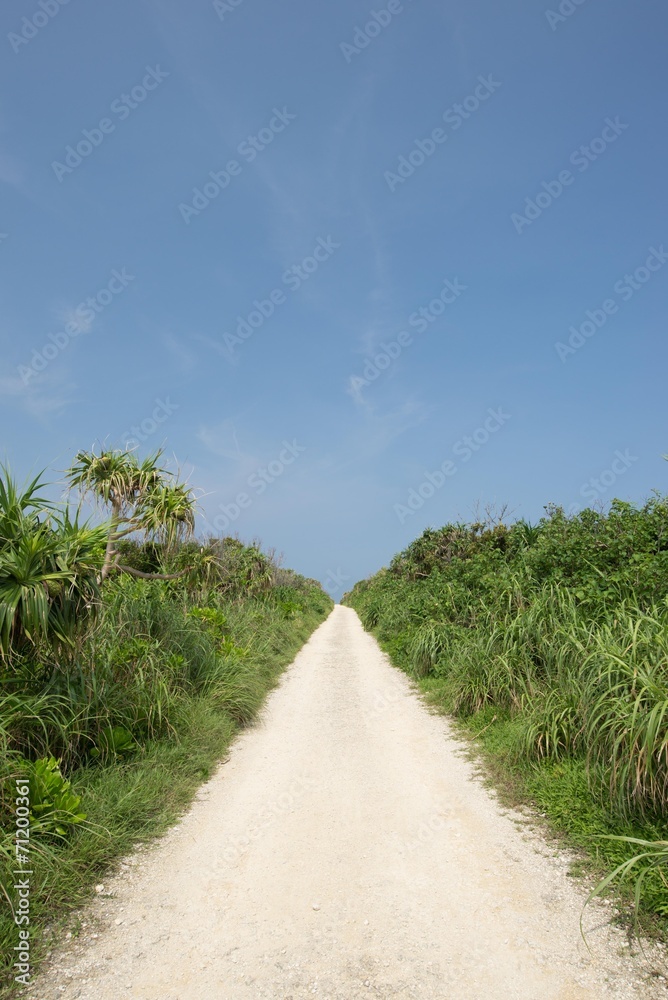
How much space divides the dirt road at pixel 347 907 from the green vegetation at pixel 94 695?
0.30 metres

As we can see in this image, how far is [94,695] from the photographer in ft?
16.1

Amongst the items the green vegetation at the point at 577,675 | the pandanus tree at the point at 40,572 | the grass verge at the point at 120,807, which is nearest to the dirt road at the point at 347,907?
the grass verge at the point at 120,807

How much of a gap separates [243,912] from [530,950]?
1.63 m

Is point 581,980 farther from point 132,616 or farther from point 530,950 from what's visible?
point 132,616

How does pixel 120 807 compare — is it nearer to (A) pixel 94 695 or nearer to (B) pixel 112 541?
(A) pixel 94 695

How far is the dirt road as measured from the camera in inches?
104

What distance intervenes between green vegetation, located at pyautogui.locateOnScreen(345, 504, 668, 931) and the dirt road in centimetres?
40

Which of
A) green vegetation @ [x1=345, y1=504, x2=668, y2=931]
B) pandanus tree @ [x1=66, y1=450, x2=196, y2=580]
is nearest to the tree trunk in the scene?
pandanus tree @ [x1=66, y1=450, x2=196, y2=580]

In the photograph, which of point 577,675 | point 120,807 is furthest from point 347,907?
point 577,675

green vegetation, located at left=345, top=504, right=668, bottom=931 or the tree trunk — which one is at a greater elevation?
the tree trunk

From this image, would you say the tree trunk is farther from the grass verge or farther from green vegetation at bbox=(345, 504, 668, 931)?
green vegetation at bbox=(345, 504, 668, 931)

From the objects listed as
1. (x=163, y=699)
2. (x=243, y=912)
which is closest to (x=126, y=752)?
(x=163, y=699)

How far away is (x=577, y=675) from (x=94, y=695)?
4.79 metres

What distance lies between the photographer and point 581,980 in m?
2.64
